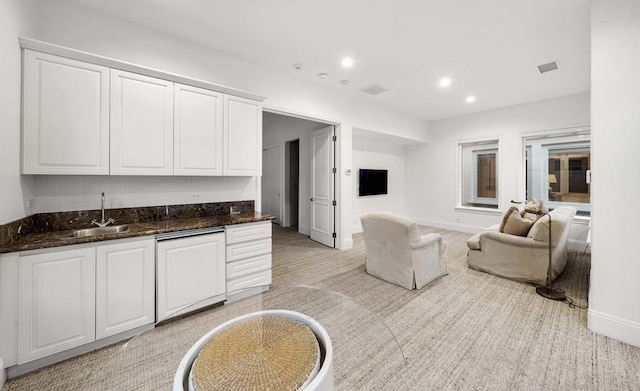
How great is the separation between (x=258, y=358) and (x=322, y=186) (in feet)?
13.5

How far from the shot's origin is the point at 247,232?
277cm

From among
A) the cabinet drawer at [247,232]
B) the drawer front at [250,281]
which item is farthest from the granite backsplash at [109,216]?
the drawer front at [250,281]

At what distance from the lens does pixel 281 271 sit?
3.58 m

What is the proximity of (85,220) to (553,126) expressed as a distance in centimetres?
738

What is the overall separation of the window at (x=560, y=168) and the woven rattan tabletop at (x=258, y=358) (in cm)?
628

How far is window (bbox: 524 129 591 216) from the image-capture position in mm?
4805

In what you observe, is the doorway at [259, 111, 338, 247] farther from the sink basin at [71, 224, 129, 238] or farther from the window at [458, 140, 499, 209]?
the window at [458, 140, 499, 209]


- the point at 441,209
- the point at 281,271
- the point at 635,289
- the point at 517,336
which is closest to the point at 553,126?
the point at 441,209

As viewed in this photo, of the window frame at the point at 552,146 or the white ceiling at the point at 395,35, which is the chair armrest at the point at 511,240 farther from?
the window frame at the point at 552,146

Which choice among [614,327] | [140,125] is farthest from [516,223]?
[140,125]

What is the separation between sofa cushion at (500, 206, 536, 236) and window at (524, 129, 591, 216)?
8.29 ft

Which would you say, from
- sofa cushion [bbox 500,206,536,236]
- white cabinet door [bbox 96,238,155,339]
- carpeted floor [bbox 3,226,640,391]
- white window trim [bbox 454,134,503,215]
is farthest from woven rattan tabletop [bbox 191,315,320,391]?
white window trim [bbox 454,134,503,215]

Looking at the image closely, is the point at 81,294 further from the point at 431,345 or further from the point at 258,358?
the point at 431,345

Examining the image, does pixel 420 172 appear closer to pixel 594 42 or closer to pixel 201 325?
pixel 594 42
